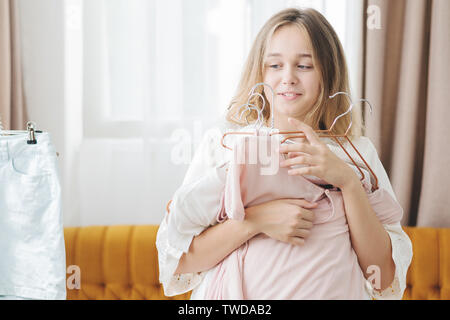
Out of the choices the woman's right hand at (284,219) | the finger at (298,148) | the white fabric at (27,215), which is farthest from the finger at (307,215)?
the white fabric at (27,215)

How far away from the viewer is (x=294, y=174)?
0.66 m

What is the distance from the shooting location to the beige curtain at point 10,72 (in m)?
1.34

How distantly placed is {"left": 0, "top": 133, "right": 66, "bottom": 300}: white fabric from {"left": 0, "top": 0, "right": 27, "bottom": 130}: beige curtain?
0.44 metres

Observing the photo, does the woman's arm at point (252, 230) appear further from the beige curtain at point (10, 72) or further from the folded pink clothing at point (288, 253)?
the beige curtain at point (10, 72)

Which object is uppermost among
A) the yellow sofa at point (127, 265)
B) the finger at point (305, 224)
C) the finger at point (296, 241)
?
the finger at point (305, 224)

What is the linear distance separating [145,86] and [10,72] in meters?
0.46

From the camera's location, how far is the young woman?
683 mm

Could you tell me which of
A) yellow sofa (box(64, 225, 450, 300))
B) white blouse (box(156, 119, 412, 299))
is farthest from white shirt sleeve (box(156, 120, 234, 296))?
yellow sofa (box(64, 225, 450, 300))

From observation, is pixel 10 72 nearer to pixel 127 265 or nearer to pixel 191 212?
pixel 127 265

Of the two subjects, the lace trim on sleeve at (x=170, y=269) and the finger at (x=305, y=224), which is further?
the lace trim on sleeve at (x=170, y=269)

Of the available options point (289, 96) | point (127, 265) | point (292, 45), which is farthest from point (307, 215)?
Answer: point (127, 265)
